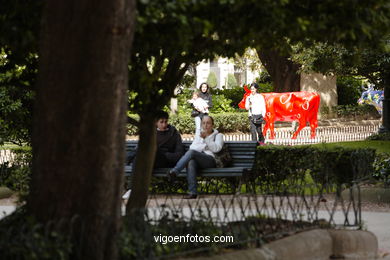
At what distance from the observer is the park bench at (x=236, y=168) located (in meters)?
13.1

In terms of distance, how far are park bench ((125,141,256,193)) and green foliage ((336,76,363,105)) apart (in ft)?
84.3

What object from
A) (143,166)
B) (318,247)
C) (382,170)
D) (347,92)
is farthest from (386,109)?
(318,247)

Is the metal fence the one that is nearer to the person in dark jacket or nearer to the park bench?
the park bench

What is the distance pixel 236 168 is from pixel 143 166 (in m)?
4.64

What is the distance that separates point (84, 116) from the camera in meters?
5.94

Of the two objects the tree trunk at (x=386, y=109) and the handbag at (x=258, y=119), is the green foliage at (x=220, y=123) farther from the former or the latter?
the handbag at (x=258, y=119)

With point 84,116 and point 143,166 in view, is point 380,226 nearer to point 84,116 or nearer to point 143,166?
point 143,166

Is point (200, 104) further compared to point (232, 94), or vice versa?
point (232, 94)

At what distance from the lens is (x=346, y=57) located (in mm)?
8773

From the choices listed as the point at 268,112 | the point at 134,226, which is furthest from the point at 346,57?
the point at 268,112

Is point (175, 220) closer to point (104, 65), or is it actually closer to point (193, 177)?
point (104, 65)

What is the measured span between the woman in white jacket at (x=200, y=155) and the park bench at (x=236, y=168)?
15 centimetres

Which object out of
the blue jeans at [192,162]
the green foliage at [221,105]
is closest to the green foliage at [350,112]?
the green foliage at [221,105]

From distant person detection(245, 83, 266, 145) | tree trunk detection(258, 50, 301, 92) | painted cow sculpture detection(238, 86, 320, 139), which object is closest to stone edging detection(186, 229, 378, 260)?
distant person detection(245, 83, 266, 145)
